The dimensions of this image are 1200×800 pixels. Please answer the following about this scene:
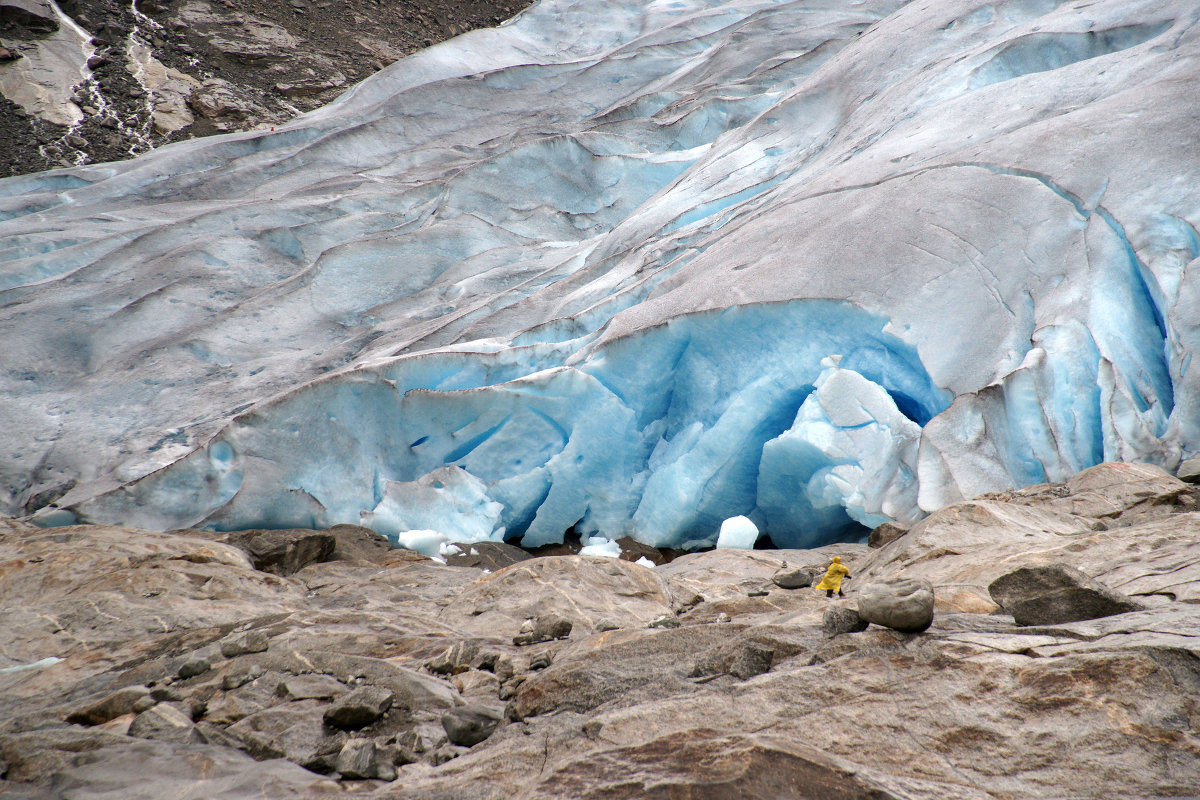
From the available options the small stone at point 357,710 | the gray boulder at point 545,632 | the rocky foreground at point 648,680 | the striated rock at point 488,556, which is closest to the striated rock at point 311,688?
the rocky foreground at point 648,680

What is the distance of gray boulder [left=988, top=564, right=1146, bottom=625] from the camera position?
215cm

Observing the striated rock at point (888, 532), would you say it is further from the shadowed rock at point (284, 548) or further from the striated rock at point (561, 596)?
the shadowed rock at point (284, 548)

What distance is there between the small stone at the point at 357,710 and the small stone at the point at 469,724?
212 mm

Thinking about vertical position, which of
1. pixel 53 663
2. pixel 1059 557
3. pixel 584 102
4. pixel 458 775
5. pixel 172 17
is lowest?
pixel 53 663

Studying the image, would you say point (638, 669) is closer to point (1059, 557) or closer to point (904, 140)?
point (1059, 557)

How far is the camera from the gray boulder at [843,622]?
2.21 metres

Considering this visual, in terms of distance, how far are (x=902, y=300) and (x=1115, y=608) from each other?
10.1ft

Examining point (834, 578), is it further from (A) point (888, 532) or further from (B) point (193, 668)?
(B) point (193, 668)

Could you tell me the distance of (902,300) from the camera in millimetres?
4926

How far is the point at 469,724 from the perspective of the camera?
6.95 feet

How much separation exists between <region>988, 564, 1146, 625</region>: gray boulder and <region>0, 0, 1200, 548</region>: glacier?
2108mm

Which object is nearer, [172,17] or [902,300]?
[902,300]

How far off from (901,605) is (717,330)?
343cm

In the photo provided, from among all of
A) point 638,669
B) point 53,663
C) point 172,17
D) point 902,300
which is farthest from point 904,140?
point 172,17
